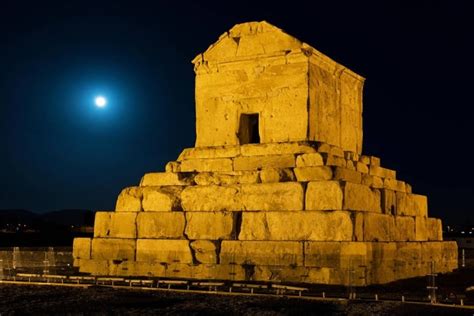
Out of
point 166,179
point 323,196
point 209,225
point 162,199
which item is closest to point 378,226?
point 323,196

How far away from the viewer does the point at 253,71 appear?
683 inches

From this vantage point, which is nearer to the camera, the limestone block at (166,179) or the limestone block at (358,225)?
the limestone block at (358,225)

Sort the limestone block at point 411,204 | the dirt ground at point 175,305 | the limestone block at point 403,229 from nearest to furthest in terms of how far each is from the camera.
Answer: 1. the dirt ground at point 175,305
2. the limestone block at point 403,229
3. the limestone block at point 411,204

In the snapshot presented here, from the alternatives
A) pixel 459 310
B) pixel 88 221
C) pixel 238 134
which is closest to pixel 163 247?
pixel 238 134

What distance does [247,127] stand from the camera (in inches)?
703

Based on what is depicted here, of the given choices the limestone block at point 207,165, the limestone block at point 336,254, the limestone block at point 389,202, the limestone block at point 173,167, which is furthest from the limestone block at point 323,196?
the limestone block at point 173,167

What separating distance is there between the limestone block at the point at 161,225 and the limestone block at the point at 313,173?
269 cm

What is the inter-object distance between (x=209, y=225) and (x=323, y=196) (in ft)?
8.47

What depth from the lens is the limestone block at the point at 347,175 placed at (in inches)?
589

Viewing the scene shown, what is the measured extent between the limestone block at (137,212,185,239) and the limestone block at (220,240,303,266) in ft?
4.27

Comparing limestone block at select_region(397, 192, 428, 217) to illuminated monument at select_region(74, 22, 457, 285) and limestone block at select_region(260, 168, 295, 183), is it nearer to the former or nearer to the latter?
illuminated monument at select_region(74, 22, 457, 285)

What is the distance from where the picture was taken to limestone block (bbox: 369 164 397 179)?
58.9ft

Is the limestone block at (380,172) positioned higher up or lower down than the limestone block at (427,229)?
higher up

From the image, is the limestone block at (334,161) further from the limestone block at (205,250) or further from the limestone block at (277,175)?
the limestone block at (205,250)
